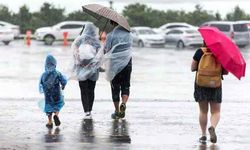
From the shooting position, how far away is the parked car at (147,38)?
44.8 metres

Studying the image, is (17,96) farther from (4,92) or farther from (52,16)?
(52,16)

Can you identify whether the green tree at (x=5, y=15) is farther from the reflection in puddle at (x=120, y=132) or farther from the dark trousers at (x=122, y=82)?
the reflection in puddle at (x=120, y=132)

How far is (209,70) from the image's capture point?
367 inches

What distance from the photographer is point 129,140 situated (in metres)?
9.48

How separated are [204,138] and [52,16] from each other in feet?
168

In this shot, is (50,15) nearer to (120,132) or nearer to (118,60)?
(118,60)

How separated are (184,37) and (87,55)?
32476 millimetres

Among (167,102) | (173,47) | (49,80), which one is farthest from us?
(173,47)

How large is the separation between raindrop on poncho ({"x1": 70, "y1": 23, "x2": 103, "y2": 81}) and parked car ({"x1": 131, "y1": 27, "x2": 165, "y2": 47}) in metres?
33.1

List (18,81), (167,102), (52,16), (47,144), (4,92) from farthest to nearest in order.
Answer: (52,16)
(18,81)
(4,92)
(167,102)
(47,144)

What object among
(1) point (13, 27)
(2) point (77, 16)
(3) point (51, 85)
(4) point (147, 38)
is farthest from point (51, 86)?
(2) point (77, 16)

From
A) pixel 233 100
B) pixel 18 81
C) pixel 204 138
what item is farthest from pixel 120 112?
pixel 18 81

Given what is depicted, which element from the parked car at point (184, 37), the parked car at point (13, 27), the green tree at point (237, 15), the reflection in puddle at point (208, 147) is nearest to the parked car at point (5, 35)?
the parked car at point (13, 27)

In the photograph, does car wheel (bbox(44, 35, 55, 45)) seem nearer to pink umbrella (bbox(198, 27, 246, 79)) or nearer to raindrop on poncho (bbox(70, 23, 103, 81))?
raindrop on poncho (bbox(70, 23, 103, 81))
